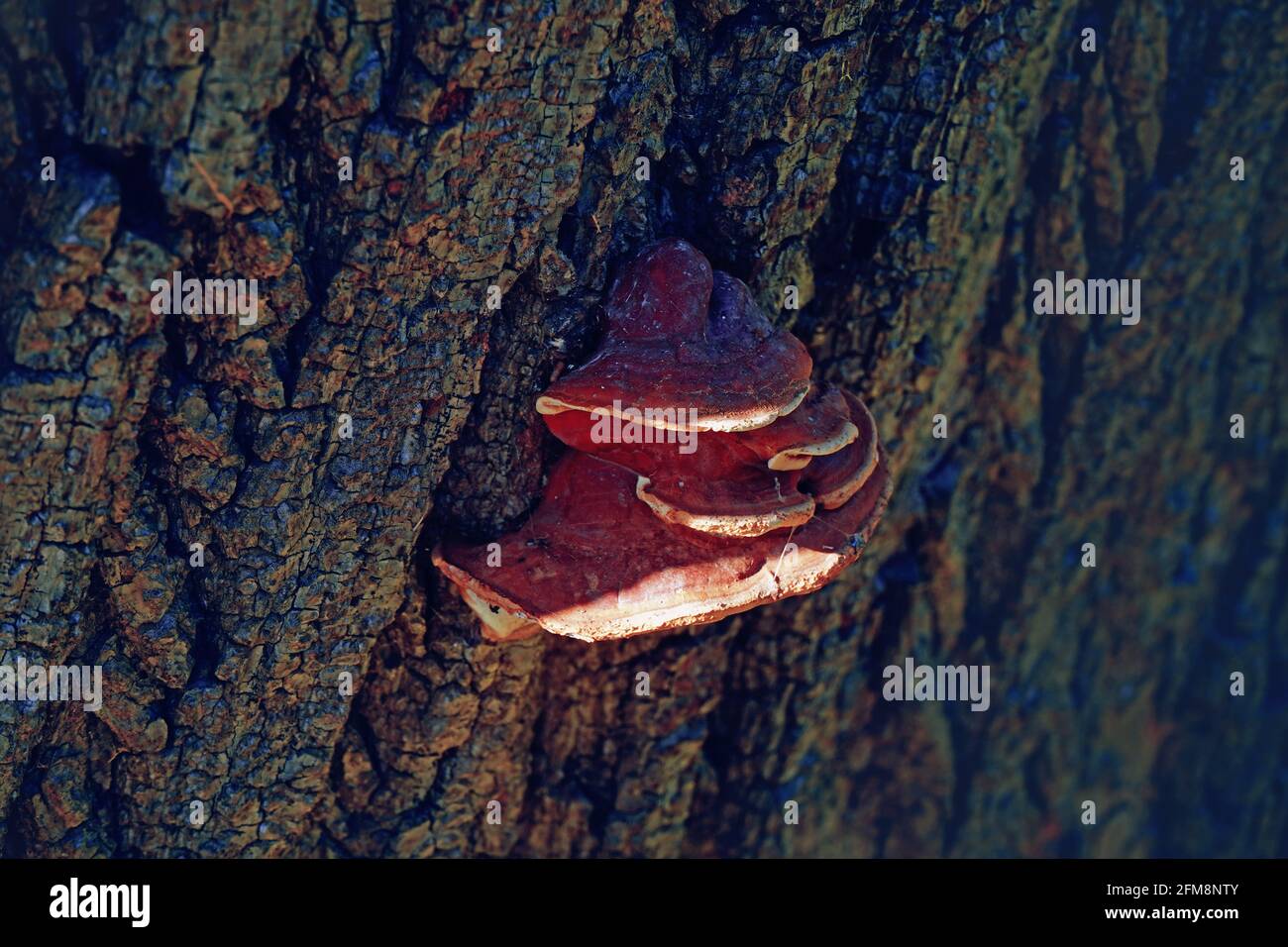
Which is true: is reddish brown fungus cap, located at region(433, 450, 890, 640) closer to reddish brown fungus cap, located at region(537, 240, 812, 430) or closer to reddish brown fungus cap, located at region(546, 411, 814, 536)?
reddish brown fungus cap, located at region(546, 411, 814, 536)

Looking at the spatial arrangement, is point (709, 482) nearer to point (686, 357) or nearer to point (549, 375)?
point (686, 357)

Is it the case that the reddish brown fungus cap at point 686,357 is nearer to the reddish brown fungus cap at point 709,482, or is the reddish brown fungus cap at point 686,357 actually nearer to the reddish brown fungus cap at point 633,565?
the reddish brown fungus cap at point 709,482

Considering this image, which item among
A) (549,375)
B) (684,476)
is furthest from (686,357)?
(549,375)

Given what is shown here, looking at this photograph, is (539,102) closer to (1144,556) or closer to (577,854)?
(577,854)

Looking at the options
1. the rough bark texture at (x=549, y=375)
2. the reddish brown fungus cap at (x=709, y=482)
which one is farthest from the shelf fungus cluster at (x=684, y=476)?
the rough bark texture at (x=549, y=375)

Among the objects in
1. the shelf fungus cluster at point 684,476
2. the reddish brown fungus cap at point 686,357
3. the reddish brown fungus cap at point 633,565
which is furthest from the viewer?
the reddish brown fungus cap at point 633,565

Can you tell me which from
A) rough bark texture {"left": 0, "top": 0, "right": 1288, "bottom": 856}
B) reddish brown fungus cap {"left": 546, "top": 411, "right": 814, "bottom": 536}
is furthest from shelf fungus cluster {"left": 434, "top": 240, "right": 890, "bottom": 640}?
rough bark texture {"left": 0, "top": 0, "right": 1288, "bottom": 856}
